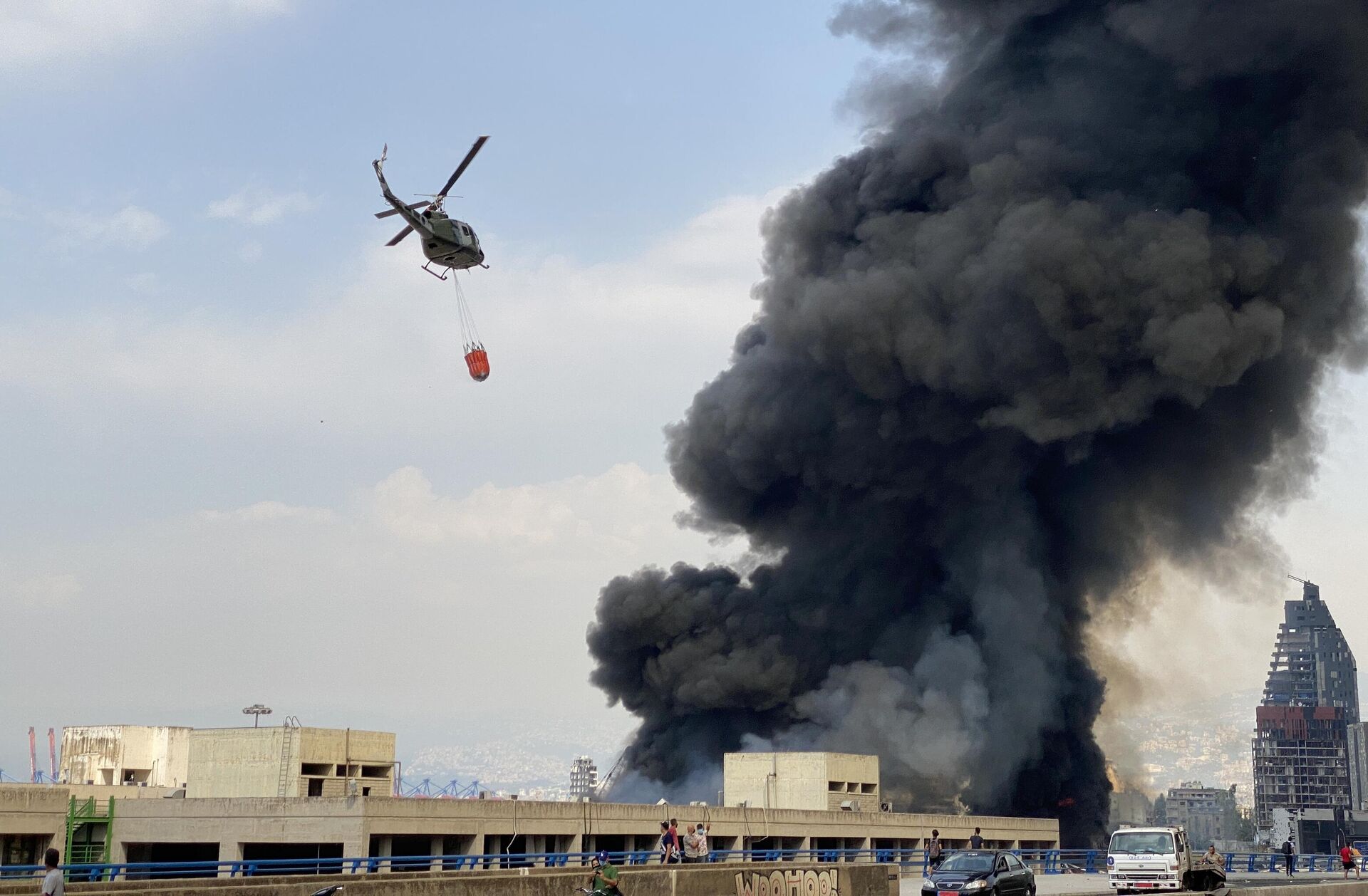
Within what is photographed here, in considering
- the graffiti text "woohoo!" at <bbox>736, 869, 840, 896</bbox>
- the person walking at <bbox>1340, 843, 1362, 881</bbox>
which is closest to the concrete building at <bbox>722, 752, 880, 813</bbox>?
the person walking at <bbox>1340, 843, 1362, 881</bbox>

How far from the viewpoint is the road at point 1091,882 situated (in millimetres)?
36844

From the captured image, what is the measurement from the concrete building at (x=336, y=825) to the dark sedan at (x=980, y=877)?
1642 centimetres

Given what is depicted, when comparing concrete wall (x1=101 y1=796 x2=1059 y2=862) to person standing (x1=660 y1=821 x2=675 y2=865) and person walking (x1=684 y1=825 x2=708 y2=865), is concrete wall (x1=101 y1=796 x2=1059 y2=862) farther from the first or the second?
person walking (x1=684 y1=825 x2=708 y2=865)

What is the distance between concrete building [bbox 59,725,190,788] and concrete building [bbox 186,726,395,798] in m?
23.5

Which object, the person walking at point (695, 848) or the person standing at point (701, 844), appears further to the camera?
the person standing at point (701, 844)

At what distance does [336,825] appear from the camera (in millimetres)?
39219

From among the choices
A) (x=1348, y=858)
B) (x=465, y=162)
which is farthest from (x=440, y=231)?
(x=1348, y=858)

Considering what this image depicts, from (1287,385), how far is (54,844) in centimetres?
6327

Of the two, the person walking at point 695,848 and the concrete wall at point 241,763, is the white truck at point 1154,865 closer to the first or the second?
the person walking at point 695,848

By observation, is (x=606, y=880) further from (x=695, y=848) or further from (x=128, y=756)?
(x=128, y=756)

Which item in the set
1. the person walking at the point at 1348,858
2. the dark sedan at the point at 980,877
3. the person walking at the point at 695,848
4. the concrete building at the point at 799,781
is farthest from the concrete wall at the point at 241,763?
the person walking at the point at 1348,858

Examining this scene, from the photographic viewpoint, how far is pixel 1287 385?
76500 mm

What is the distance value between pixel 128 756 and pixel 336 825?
3706 cm

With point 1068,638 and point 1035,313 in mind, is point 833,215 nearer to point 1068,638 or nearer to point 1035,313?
point 1035,313
